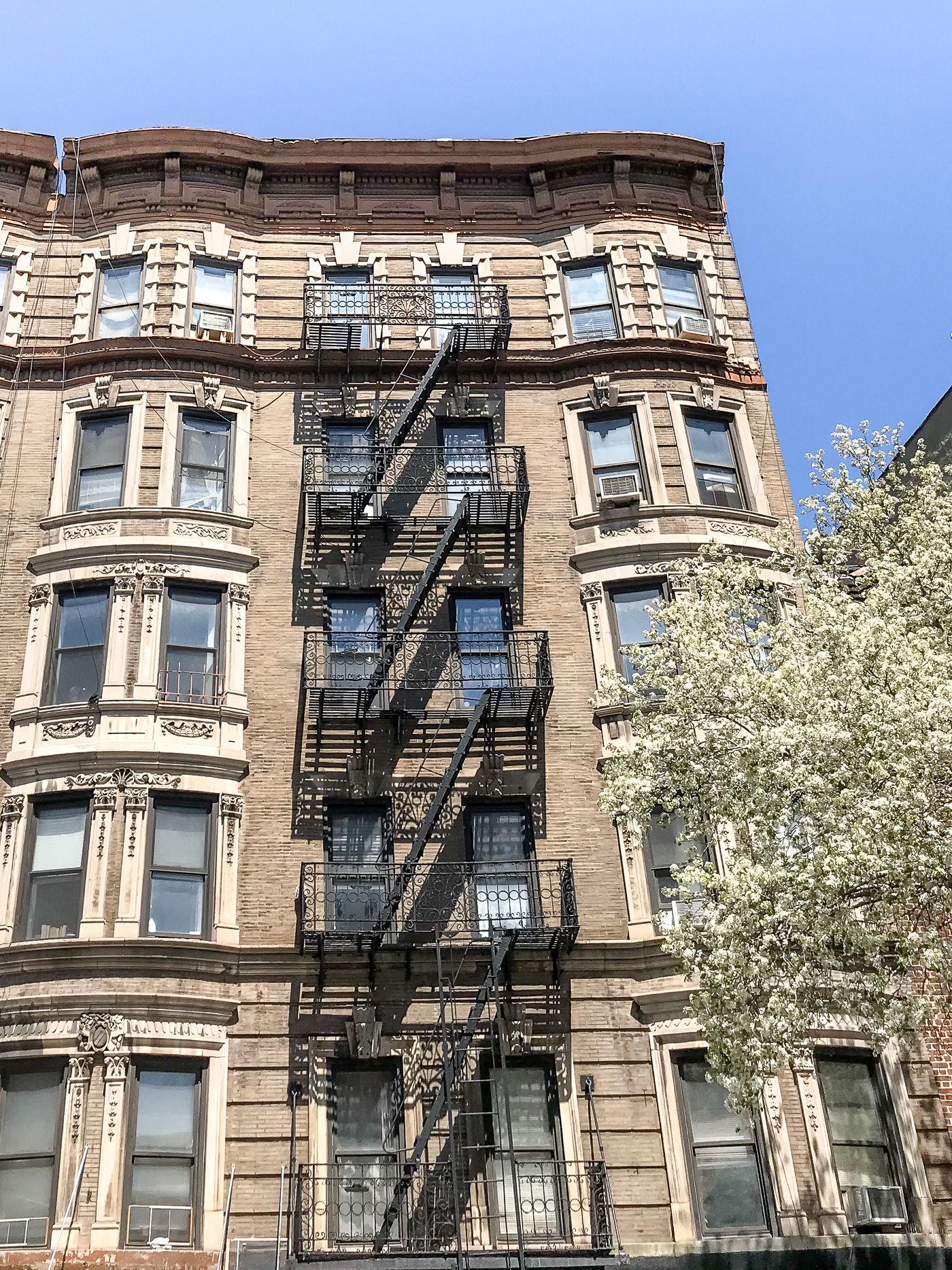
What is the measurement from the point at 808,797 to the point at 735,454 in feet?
36.4

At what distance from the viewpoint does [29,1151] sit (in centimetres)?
1634

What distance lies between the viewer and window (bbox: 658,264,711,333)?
25469 mm

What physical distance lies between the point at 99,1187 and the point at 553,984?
21.2 ft

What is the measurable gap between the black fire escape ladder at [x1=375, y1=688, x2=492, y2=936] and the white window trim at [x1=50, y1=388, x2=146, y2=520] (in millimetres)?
6980

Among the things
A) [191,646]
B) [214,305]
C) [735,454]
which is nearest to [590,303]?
[735,454]

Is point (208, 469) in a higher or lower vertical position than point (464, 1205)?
higher

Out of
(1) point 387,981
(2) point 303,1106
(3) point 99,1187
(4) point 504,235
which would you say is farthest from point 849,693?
(4) point 504,235

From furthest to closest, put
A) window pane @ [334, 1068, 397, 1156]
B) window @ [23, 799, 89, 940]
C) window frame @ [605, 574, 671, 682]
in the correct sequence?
window frame @ [605, 574, 671, 682], window @ [23, 799, 89, 940], window pane @ [334, 1068, 397, 1156]

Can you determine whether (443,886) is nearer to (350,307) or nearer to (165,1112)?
(165,1112)

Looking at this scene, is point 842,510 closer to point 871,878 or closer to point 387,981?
point 871,878

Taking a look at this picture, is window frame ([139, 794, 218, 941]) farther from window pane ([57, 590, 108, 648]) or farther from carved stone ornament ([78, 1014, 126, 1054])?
window pane ([57, 590, 108, 648])

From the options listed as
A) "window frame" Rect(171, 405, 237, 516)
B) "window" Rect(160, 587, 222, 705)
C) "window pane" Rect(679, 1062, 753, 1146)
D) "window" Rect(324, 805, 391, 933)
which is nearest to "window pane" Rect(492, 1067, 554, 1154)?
"window pane" Rect(679, 1062, 753, 1146)

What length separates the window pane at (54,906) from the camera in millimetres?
17719

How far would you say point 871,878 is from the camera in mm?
13922
